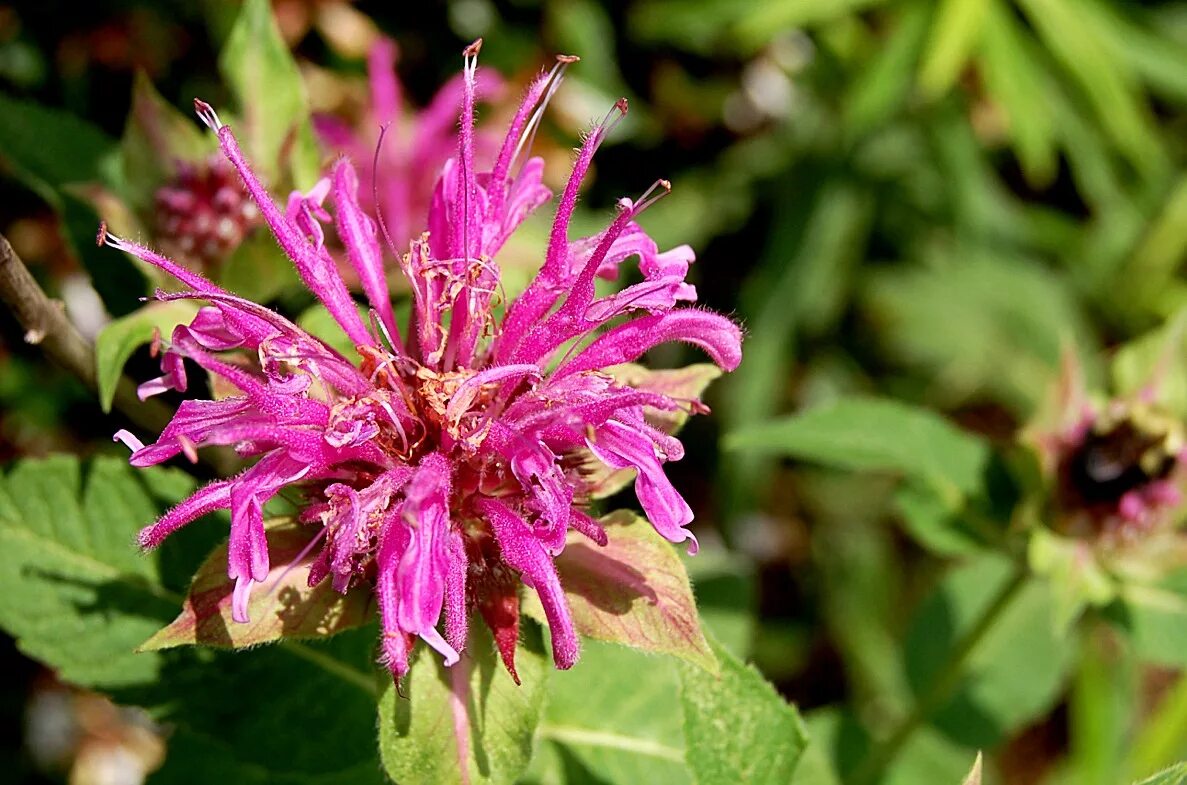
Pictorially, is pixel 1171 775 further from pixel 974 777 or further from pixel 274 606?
pixel 274 606

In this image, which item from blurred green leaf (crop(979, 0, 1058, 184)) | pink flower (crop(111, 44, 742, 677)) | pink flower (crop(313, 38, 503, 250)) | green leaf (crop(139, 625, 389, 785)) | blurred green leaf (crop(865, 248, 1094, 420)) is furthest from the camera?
blurred green leaf (crop(865, 248, 1094, 420))

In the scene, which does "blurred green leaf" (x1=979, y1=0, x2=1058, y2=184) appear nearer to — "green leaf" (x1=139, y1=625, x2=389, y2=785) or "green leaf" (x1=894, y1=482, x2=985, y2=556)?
"green leaf" (x1=894, y1=482, x2=985, y2=556)

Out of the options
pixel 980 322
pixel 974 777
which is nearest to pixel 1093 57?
pixel 980 322

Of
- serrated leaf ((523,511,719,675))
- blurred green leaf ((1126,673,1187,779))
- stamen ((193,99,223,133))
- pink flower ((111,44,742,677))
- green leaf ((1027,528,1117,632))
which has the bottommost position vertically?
blurred green leaf ((1126,673,1187,779))

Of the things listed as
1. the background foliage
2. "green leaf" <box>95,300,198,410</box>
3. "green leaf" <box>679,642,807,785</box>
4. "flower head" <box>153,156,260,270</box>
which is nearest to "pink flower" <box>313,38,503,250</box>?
the background foliage

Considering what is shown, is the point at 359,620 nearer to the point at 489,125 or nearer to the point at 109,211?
the point at 109,211
